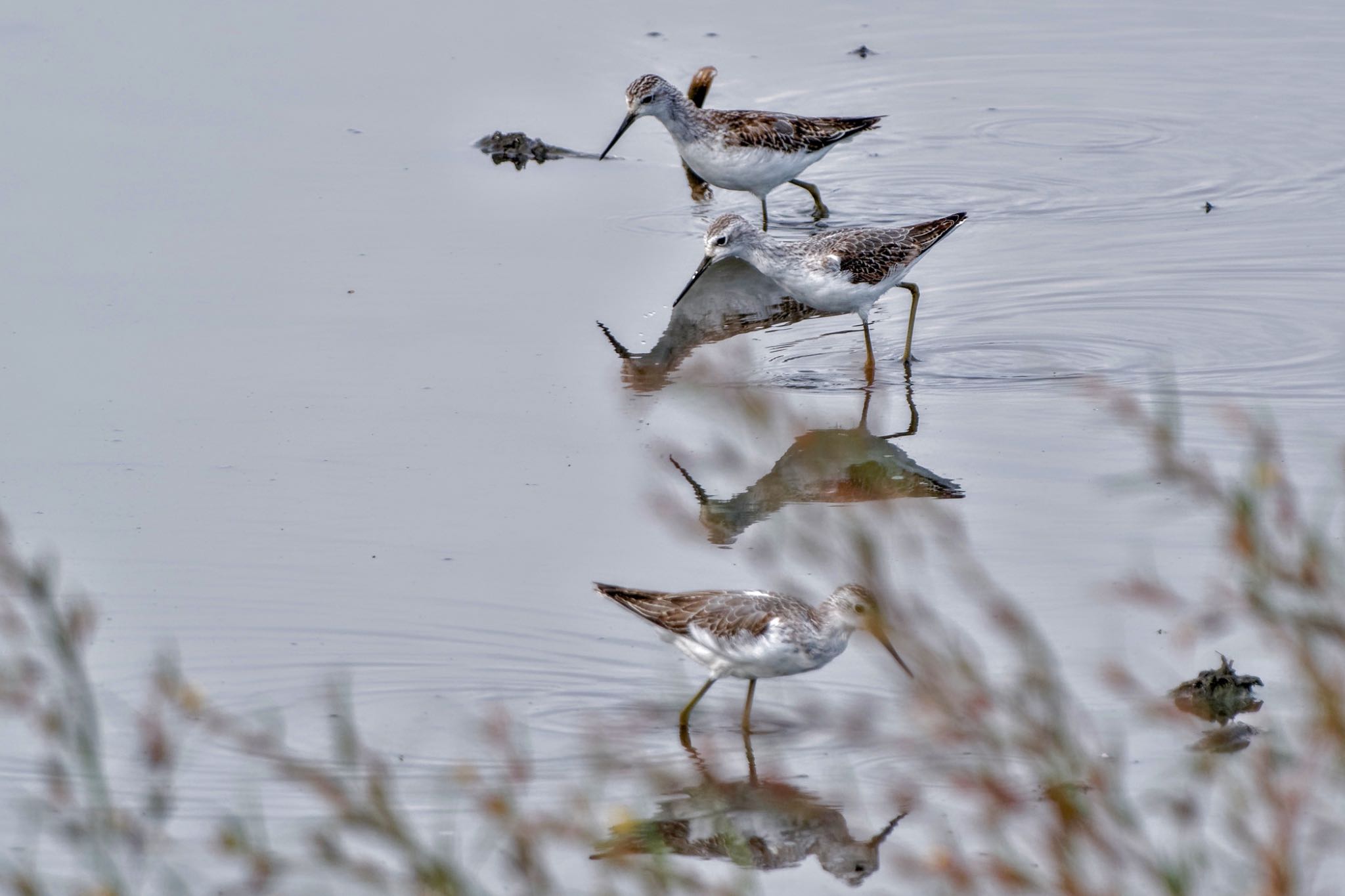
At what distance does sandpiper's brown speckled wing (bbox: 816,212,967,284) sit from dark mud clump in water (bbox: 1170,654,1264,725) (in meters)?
3.86

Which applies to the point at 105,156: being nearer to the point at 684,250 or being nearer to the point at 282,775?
the point at 684,250

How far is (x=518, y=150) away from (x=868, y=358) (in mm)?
4182

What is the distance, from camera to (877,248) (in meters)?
9.80

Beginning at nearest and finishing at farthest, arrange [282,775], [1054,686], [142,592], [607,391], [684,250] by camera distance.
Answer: [1054,686] → [282,775] → [142,592] → [607,391] → [684,250]

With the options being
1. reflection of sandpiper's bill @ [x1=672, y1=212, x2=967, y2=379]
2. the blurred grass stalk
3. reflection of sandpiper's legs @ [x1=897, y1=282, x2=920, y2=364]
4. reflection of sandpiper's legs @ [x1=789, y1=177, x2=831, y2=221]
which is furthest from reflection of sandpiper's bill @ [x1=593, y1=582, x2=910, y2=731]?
reflection of sandpiper's legs @ [x1=789, y1=177, x2=831, y2=221]

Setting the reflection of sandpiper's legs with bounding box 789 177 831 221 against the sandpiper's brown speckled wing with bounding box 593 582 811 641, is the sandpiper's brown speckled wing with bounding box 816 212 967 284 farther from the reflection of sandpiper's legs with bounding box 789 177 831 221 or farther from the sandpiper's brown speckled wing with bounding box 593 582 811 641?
the sandpiper's brown speckled wing with bounding box 593 582 811 641

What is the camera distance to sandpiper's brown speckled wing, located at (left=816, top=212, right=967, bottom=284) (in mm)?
9633

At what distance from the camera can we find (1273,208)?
11664mm

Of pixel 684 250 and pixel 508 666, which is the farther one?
pixel 684 250

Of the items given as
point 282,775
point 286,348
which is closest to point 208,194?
point 286,348

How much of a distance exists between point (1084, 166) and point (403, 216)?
4.78 metres

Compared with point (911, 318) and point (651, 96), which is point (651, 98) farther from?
point (911, 318)

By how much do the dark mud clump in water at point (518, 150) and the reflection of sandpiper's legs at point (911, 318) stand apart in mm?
3479

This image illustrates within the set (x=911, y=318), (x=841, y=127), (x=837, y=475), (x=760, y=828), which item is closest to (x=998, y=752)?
(x=760, y=828)
